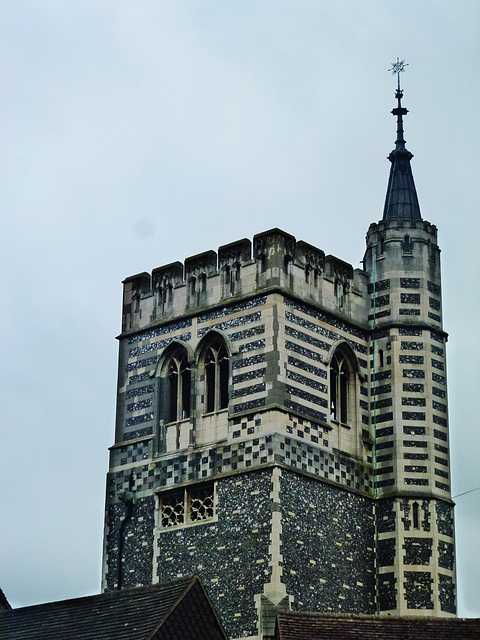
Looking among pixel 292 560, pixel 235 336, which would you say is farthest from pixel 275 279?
pixel 292 560

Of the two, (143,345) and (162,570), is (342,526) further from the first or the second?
(143,345)

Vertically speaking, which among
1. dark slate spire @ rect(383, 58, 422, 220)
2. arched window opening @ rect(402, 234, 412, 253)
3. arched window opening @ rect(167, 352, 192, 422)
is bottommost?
arched window opening @ rect(167, 352, 192, 422)

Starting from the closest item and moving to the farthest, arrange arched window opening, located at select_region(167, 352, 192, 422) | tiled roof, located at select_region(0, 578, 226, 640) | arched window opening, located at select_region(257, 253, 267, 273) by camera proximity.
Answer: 1. tiled roof, located at select_region(0, 578, 226, 640)
2. arched window opening, located at select_region(257, 253, 267, 273)
3. arched window opening, located at select_region(167, 352, 192, 422)

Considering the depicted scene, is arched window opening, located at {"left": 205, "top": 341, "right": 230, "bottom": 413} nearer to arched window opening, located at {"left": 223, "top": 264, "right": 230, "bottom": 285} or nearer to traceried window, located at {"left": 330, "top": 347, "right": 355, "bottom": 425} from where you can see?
arched window opening, located at {"left": 223, "top": 264, "right": 230, "bottom": 285}

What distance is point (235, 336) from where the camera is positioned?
46281 millimetres

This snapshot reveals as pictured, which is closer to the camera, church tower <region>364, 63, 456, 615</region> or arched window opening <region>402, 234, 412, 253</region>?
church tower <region>364, 63, 456, 615</region>

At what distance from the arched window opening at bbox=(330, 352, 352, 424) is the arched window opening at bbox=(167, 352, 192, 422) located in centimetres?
418

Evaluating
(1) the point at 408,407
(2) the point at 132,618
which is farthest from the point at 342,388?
(2) the point at 132,618

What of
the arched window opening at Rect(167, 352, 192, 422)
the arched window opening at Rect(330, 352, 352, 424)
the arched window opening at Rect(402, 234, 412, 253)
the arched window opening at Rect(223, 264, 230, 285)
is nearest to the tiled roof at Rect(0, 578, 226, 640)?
the arched window opening at Rect(167, 352, 192, 422)

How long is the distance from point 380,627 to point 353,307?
559 inches

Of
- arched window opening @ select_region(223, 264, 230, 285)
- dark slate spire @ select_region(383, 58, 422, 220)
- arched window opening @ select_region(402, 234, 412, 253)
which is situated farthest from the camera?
dark slate spire @ select_region(383, 58, 422, 220)

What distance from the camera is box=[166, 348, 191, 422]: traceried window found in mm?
47125

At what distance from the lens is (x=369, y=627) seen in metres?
36.2

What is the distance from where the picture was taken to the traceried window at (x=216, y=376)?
46.2 metres
